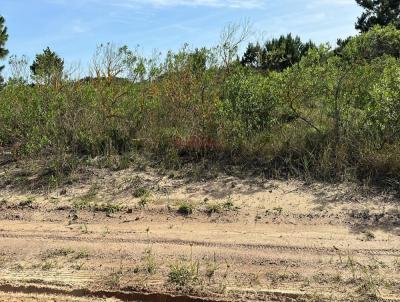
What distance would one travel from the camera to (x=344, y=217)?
6.67m

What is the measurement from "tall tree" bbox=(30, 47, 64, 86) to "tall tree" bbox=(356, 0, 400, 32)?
26861 millimetres

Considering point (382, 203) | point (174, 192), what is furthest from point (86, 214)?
point (382, 203)

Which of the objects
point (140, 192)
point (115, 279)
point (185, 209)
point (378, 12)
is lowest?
point (115, 279)

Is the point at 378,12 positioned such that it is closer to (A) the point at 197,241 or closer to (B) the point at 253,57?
(B) the point at 253,57

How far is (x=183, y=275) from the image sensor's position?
17.0ft

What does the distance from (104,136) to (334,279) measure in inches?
219

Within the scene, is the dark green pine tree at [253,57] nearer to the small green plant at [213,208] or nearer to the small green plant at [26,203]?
the small green plant at [213,208]

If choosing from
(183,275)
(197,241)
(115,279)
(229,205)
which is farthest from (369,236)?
(115,279)

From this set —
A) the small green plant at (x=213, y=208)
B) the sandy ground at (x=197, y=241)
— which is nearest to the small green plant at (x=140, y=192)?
the sandy ground at (x=197, y=241)

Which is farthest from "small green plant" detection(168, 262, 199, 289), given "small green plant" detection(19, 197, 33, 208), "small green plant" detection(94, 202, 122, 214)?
"small green plant" detection(19, 197, 33, 208)

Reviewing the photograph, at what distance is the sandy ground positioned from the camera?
16.6ft

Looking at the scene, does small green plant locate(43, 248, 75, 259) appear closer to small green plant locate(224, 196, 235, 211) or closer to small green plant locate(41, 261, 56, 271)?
small green plant locate(41, 261, 56, 271)

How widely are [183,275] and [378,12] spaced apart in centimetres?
3238

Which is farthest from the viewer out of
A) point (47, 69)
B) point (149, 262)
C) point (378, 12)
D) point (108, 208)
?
point (378, 12)
